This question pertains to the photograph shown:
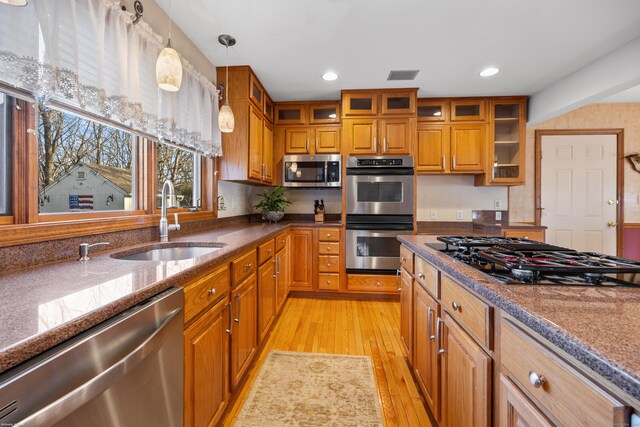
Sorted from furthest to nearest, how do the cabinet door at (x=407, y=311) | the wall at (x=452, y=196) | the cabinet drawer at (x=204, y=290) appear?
the wall at (x=452, y=196)
the cabinet door at (x=407, y=311)
the cabinet drawer at (x=204, y=290)

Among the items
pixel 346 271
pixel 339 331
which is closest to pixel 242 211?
pixel 346 271

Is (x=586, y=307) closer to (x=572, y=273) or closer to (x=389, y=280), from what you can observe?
(x=572, y=273)

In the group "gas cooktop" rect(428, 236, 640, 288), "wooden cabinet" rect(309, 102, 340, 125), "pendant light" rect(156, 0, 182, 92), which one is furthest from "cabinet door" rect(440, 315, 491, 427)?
"wooden cabinet" rect(309, 102, 340, 125)

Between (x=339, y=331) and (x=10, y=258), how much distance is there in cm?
220

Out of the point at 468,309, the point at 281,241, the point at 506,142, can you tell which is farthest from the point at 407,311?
the point at 506,142

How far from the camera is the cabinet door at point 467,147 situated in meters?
3.46

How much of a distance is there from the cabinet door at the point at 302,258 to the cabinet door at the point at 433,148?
1.62 m

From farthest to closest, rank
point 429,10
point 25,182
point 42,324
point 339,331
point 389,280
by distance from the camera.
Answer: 1. point 389,280
2. point 339,331
3. point 429,10
4. point 25,182
5. point 42,324

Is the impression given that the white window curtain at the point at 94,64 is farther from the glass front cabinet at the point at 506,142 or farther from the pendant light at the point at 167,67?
the glass front cabinet at the point at 506,142

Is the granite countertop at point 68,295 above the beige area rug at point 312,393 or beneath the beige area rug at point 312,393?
above

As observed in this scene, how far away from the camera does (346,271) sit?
11.1 feet

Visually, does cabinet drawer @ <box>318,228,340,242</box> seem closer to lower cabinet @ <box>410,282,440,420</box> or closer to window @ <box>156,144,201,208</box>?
window @ <box>156,144,201,208</box>

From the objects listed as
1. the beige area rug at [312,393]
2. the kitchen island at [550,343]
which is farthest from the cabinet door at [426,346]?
the beige area rug at [312,393]

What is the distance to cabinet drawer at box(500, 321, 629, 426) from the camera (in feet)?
1.55
